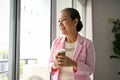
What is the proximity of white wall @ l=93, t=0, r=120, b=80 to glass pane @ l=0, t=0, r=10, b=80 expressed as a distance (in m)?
3.72

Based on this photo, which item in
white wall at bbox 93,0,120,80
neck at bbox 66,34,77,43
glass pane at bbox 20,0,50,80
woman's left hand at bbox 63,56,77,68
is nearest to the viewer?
woman's left hand at bbox 63,56,77,68

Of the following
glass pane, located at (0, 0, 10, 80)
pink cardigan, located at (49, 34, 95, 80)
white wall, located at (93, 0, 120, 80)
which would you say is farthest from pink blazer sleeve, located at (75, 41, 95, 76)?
white wall, located at (93, 0, 120, 80)

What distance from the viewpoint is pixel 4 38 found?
5.05 ft

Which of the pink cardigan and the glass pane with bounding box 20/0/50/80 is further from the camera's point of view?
the glass pane with bounding box 20/0/50/80

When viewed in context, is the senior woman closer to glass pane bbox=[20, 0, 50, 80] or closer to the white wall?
glass pane bbox=[20, 0, 50, 80]


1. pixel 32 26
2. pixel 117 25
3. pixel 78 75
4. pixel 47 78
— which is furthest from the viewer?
pixel 117 25

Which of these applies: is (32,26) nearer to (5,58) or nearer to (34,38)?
(34,38)

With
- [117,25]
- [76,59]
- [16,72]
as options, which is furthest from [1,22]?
[117,25]

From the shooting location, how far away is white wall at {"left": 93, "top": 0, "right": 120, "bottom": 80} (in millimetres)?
5027

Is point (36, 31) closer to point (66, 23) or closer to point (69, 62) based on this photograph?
point (66, 23)

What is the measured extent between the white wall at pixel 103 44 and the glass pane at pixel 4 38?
3.72 m

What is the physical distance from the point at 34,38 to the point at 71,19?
876 mm

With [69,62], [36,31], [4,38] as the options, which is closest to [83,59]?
[69,62]

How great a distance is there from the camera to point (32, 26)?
2246 millimetres
